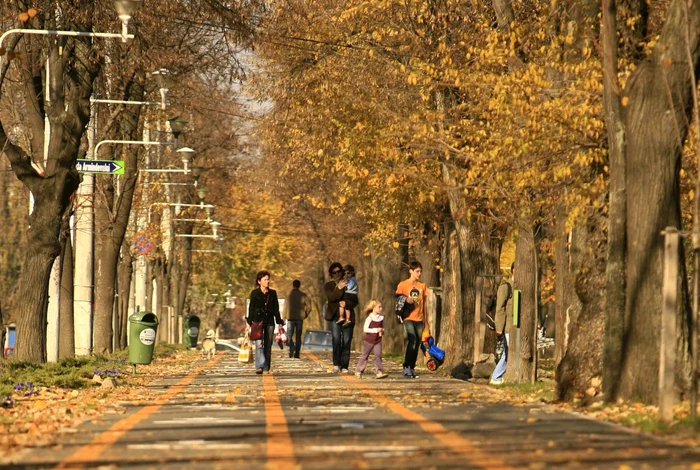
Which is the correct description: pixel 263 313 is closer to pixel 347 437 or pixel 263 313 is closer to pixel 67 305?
pixel 67 305

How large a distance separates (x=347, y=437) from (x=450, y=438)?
0.85 m

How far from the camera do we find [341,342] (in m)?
27.9

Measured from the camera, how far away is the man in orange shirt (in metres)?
25.4

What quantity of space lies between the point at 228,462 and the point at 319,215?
52462mm

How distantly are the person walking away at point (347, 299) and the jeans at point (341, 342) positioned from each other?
127 mm

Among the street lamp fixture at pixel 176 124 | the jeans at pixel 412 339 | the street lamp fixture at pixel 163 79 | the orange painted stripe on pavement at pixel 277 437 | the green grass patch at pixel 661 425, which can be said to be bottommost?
the orange painted stripe on pavement at pixel 277 437

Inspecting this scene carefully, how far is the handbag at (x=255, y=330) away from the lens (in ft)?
87.2

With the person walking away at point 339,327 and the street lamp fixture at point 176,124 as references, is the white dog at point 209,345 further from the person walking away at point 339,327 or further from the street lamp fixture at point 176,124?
the person walking away at point 339,327

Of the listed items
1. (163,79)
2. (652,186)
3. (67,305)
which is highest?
(163,79)

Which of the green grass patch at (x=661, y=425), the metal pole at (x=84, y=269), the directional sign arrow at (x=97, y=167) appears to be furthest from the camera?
the metal pole at (x=84, y=269)

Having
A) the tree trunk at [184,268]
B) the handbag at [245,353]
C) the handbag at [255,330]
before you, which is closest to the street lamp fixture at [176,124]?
the handbag at [245,353]

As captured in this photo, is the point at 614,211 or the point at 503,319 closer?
the point at 614,211

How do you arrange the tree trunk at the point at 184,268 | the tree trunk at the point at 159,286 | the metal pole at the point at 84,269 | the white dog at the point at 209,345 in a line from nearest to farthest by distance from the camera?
the metal pole at the point at 84,269, the white dog at the point at 209,345, the tree trunk at the point at 159,286, the tree trunk at the point at 184,268

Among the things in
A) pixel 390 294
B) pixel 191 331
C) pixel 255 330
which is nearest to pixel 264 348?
pixel 255 330
